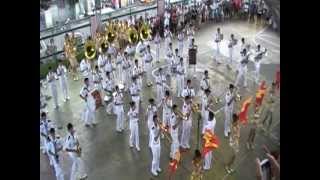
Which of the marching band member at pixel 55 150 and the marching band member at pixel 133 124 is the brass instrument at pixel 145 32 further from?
the marching band member at pixel 55 150

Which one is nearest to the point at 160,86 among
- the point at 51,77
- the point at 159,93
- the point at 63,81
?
the point at 159,93

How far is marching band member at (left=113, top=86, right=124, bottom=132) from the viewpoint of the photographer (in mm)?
7148

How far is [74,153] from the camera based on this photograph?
6977mm

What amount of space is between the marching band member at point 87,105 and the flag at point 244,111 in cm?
144

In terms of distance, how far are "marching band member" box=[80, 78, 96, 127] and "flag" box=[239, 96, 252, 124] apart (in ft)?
4.74

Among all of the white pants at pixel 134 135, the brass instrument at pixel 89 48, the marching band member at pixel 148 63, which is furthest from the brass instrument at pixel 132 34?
the white pants at pixel 134 135

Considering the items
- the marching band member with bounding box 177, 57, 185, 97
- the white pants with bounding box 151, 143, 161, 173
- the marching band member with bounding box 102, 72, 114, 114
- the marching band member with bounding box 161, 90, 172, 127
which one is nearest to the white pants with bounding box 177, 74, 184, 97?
the marching band member with bounding box 177, 57, 185, 97

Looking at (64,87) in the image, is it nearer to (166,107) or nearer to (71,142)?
(71,142)

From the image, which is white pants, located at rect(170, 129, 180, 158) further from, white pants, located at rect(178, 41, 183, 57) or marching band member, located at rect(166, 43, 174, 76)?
white pants, located at rect(178, 41, 183, 57)

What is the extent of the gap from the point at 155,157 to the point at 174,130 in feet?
1.08
